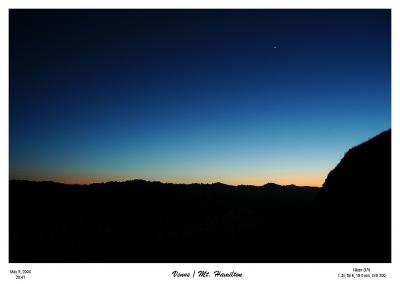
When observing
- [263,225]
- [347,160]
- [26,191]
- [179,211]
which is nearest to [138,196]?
[179,211]

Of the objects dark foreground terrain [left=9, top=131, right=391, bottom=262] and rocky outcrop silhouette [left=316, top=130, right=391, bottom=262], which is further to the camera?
dark foreground terrain [left=9, top=131, right=391, bottom=262]

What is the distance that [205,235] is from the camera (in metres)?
24.8

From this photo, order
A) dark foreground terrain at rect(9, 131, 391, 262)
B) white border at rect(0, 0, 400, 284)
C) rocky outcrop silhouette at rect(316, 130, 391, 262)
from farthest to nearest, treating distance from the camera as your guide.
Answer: dark foreground terrain at rect(9, 131, 391, 262) < rocky outcrop silhouette at rect(316, 130, 391, 262) < white border at rect(0, 0, 400, 284)

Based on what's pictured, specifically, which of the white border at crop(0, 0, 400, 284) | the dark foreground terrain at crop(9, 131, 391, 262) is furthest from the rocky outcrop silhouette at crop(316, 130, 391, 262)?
the white border at crop(0, 0, 400, 284)

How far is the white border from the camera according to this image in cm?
744

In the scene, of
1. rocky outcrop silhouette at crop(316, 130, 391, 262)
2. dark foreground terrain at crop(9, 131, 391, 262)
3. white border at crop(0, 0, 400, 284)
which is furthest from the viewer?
dark foreground terrain at crop(9, 131, 391, 262)

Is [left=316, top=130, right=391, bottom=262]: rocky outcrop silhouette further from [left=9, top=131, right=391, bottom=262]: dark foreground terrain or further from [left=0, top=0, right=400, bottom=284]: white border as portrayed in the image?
[left=0, top=0, right=400, bottom=284]: white border
